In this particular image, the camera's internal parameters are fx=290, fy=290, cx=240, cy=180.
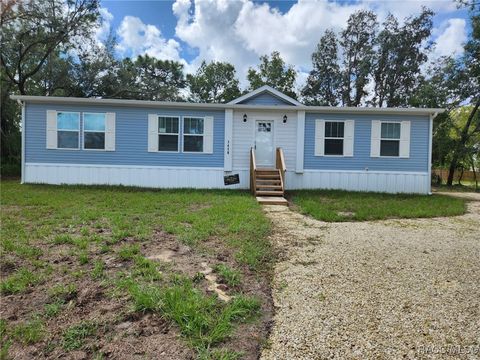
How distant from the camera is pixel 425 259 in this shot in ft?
11.8

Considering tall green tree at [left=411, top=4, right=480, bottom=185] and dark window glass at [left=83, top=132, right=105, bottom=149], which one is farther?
tall green tree at [left=411, top=4, right=480, bottom=185]

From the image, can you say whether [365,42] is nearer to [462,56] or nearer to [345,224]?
[462,56]

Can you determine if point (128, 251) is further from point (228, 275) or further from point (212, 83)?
point (212, 83)

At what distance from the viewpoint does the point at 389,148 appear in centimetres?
998

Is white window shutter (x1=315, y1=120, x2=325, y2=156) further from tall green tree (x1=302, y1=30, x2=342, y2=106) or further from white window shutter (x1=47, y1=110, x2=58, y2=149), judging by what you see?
tall green tree (x1=302, y1=30, x2=342, y2=106)

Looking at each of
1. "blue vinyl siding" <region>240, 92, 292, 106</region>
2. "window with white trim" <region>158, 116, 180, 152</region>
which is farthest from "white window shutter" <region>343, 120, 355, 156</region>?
"window with white trim" <region>158, 116, 180, 152</region>

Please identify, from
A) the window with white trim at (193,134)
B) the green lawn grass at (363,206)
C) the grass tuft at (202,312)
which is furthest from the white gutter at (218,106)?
the grass tuft at (202,312)

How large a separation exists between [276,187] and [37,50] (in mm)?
16272

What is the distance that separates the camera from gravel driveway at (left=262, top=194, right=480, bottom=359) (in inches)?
75.4

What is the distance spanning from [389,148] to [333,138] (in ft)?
6.39

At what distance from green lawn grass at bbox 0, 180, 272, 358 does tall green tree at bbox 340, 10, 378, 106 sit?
65.8 ft

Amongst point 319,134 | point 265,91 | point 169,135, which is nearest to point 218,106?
point 169,135

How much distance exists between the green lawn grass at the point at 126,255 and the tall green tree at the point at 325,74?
1984cm

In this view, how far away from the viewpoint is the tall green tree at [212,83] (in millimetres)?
27109
